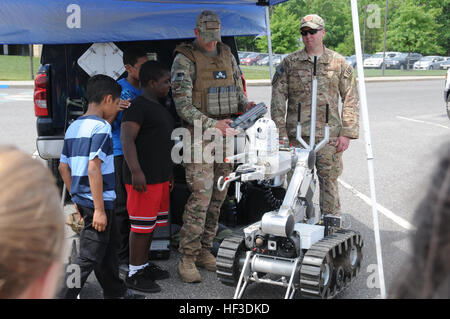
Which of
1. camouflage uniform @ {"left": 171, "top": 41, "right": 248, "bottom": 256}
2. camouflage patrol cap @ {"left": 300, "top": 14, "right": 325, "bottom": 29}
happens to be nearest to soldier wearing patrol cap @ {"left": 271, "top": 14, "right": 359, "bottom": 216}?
camouflage patrol cap @ {"left": 300, "top": 14, "right": 325, "bottom": 29}

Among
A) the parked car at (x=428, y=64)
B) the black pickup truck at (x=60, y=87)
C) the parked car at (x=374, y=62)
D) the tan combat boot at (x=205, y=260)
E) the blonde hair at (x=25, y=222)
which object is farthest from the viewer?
the parked car at (x=374, y=62)

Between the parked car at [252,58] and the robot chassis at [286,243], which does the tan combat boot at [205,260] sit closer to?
the robot chassis at [286,243]

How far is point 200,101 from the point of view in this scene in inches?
172

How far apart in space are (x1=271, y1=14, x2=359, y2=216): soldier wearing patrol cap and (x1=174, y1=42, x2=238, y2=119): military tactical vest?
1.91 feet

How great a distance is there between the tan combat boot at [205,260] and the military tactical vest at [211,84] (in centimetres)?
115

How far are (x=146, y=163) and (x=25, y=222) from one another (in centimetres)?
328

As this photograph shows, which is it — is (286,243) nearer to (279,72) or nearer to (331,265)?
(331,265)

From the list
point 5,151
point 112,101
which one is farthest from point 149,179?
point 5,151

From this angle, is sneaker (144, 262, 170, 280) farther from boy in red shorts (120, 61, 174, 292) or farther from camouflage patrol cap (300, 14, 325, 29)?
camouflage patrol cap (300, 14, 325, 29)

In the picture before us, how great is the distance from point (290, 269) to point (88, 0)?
10.1 feet

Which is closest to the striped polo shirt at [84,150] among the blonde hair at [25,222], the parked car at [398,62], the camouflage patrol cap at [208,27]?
the camouflage patrol cap at [208,27]

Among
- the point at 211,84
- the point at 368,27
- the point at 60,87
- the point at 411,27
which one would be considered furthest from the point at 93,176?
the point at 368,27

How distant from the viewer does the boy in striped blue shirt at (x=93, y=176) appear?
334cm

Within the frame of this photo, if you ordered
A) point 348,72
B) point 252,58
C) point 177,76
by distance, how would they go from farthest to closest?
point 252,58
point 348,72
point 177,76
